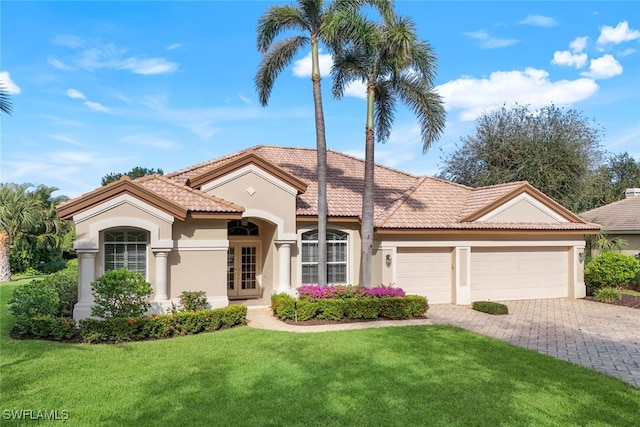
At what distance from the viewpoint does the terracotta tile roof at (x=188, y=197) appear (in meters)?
14.4

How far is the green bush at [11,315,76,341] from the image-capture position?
1160cm

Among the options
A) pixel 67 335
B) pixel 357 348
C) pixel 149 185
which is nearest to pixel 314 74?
pixel 149 185

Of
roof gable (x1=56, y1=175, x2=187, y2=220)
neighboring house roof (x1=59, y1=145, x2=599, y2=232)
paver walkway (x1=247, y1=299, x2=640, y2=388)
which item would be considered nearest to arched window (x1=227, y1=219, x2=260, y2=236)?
neighboring house roof (x1=59, y1=145, x2=599, y2=232)

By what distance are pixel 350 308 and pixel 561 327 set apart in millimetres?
6305

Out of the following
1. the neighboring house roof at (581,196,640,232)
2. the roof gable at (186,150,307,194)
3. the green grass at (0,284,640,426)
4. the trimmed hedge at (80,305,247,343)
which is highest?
the roof gable at (186,150,307,194)

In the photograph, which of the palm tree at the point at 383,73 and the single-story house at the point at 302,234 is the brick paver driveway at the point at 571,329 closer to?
the single-story house at the point at 302,234

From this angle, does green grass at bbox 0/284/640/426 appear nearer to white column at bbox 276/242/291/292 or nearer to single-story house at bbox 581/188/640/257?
white column at bbox 276/242/291/292

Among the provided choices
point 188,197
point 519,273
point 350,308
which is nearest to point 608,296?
point 519,273

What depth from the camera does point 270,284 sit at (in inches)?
675

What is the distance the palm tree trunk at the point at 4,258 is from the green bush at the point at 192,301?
64.8 ft

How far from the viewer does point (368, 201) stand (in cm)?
1581

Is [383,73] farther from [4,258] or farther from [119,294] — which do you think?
[4,258]

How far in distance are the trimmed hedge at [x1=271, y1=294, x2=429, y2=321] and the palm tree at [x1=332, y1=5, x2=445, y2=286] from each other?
151 centimetres

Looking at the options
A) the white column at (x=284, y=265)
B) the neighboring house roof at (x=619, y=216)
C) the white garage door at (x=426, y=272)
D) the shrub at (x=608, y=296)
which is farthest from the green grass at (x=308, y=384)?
the neighboring house roof at (x=619, y=216)
